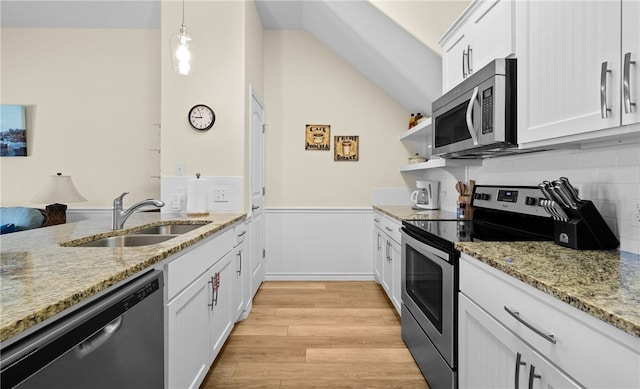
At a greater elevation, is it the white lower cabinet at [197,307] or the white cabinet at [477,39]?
the white cabinet at [477,39]

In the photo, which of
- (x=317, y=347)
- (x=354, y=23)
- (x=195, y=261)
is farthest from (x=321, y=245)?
(x=195, y=261)

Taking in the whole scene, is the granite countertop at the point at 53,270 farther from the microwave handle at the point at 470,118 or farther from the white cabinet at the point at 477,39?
the white cabinet at the point at 477,39

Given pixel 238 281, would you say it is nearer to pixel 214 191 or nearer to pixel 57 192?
pixel 214 191

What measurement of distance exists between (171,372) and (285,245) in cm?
266

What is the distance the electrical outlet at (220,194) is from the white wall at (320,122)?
3.77ft

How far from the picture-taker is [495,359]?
123 centimetres

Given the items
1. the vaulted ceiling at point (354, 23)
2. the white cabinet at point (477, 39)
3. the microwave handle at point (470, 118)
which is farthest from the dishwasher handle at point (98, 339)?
the vaulted ceiling at point (354, 23)

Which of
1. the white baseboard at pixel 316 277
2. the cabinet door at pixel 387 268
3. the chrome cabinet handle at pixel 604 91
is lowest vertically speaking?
the white baseboard at pixel 316 277

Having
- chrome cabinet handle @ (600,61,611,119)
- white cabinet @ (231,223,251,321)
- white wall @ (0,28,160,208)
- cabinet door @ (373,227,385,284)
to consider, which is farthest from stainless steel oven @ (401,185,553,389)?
white wall @ (0,28,160,208)

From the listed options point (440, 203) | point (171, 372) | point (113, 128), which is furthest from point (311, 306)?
point (113, 128)

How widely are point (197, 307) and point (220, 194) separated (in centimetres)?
131

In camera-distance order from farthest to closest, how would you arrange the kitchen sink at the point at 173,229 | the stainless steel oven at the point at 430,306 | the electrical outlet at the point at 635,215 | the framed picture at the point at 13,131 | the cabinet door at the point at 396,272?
the framed picture at the point at 13,131 < the cabinet door at the point at 396,272 < the kitchen sink at the point at 173,229 < the stainless steel oven at the point at 430,306 < the electrical outlet at the point at 635,215

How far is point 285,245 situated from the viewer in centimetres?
405

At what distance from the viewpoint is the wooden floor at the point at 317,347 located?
203cm
